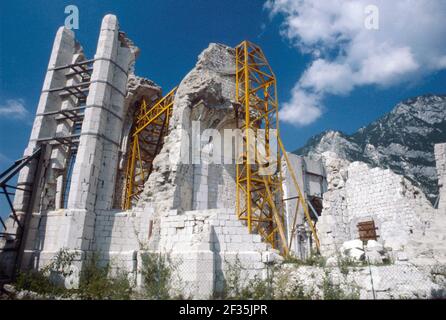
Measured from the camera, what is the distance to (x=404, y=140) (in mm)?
56344

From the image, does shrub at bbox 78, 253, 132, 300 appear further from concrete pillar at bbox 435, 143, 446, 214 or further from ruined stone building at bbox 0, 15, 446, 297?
concrete pillar at bbox 435, 143, 446, 214

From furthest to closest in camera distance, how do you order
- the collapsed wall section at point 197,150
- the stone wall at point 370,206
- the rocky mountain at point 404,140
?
the rocky mountain at point 404,140 < the stone wall at point 370,206 < the collapsed wall section at point 197,150

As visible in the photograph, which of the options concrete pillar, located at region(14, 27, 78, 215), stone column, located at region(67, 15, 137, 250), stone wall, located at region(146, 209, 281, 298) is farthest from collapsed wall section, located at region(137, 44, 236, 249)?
concrete pillar, located at region(14, 27, 78, 215)

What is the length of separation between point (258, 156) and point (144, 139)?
7159 mm

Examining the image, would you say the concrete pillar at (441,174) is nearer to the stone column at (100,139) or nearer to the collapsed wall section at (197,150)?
the collapsed wall section at (197,150)

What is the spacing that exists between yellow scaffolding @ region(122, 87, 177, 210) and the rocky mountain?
3911 centimetres

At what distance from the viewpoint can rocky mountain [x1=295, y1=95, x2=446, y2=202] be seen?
162 ft

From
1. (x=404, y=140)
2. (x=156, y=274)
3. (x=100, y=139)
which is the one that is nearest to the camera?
(x=156, y=274)

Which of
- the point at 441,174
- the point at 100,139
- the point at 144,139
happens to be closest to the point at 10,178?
the point at 100,139

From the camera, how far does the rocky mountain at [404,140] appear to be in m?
49.3

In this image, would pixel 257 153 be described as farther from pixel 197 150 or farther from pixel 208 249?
pixel 208 249

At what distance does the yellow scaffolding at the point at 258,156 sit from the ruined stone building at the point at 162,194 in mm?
681

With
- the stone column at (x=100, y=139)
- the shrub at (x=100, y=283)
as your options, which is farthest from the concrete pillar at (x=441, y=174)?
the stone column at (x=100, y=139)
